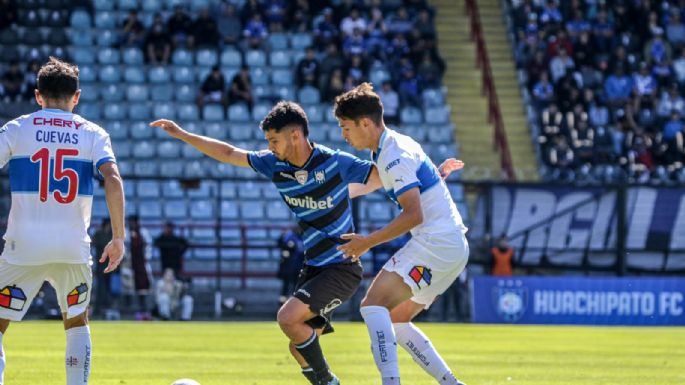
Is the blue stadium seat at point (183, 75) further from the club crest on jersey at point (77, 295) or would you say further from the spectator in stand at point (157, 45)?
the club crest on jersey at point (77, 295)

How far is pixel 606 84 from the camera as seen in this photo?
32750 mm

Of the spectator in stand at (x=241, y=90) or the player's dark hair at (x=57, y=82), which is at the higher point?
the player's dark hair at (x=57, y=82)

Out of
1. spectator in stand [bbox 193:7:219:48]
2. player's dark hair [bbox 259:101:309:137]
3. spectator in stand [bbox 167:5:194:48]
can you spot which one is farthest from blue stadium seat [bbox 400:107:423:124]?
player's dark hair [bbox 259:101:309:137]

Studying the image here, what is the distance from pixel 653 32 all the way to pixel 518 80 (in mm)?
3668

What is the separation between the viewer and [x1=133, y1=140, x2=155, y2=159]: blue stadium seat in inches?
1123

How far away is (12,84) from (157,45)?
11.9 feet

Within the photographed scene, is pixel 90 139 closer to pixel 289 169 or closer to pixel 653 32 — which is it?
pixel 289 169

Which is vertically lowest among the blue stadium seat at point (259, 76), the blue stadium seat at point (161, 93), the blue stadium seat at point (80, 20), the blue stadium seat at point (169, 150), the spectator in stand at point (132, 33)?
the blue stadium seat at point (169, 150)

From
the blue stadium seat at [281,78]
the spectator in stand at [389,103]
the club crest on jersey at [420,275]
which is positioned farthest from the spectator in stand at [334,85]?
the club crest on jersey at [420,275]

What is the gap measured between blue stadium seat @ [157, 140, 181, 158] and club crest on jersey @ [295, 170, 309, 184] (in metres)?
19.0

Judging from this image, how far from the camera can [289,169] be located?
988 cm

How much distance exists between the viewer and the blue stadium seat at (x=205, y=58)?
3095cm

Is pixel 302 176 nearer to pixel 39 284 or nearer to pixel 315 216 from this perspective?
pixel 315 216

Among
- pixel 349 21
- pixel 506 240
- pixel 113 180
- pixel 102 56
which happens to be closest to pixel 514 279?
pixel 506 240
